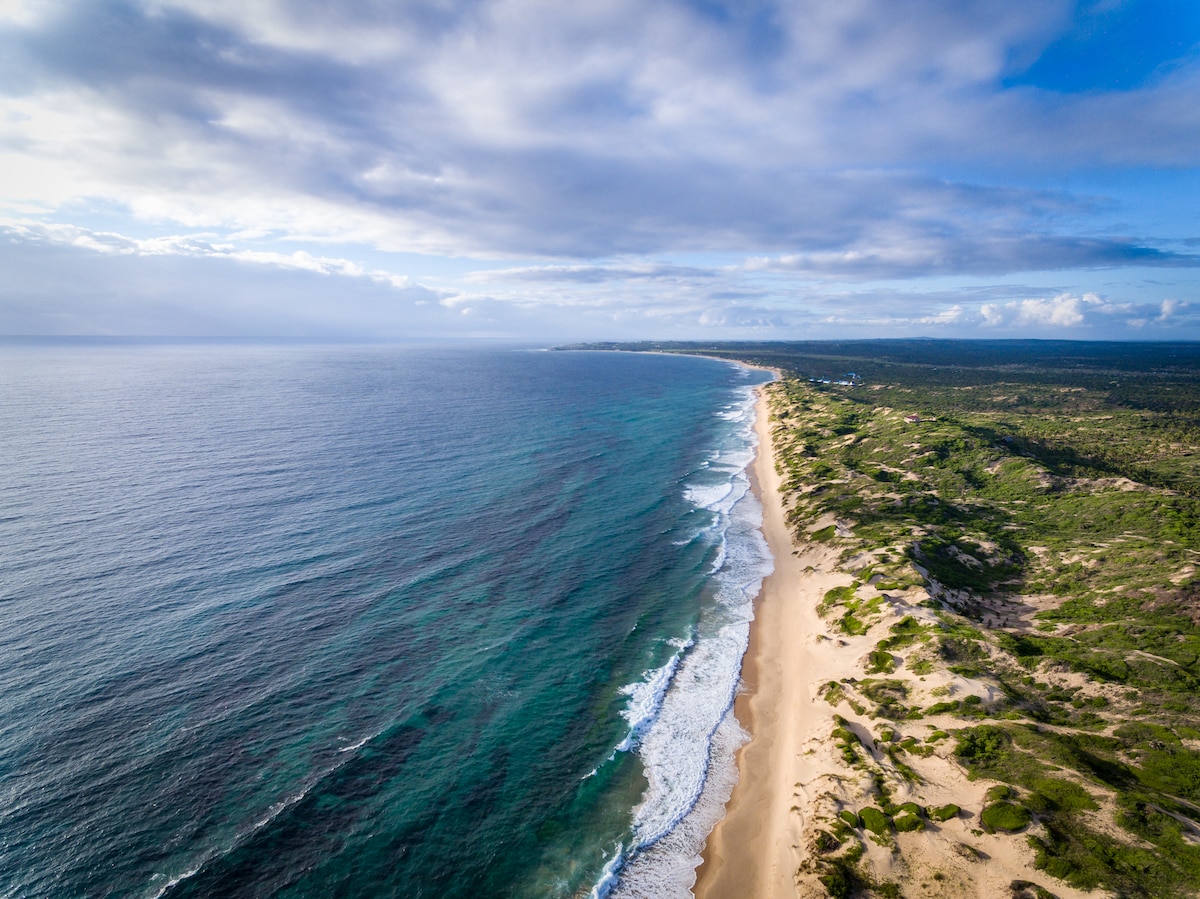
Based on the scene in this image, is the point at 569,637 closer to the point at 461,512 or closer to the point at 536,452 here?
the point at 461,512

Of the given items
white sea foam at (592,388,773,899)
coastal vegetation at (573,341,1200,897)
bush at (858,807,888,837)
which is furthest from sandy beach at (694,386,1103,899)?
white sea foam at (592,388,773,899)

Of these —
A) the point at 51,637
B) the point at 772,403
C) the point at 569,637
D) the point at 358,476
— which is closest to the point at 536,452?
the point at 358,476

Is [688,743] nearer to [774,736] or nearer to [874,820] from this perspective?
[774,736]

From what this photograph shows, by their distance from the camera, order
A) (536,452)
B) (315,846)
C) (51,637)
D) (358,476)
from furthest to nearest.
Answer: (536,452), (358,476), (51,637), (315,846)

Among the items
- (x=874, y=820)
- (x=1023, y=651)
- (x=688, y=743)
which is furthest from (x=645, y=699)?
(x=1023, y=651)

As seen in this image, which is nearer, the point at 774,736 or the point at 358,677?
the point at 774,736

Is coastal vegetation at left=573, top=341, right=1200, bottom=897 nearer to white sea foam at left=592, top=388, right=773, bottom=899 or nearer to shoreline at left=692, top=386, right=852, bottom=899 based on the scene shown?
shoreline at left=692, top=386, right=852, bottom=899

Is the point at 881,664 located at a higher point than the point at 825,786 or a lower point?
higher

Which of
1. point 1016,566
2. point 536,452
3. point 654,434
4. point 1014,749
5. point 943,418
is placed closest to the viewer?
point 1014,749
